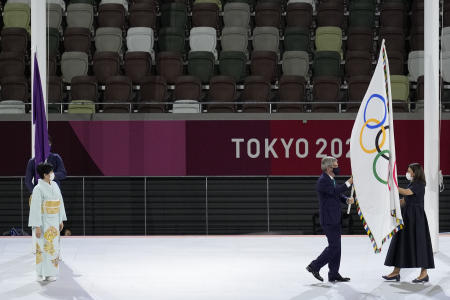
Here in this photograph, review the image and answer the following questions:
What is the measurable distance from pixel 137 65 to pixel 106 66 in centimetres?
56

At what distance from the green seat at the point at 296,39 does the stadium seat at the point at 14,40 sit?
489cm

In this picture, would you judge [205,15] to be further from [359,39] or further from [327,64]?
[359,39]

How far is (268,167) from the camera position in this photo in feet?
41.8

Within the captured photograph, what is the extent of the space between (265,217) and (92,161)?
3.10 meters

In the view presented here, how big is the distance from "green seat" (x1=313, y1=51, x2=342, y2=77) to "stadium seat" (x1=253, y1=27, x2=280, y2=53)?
40.6 inches

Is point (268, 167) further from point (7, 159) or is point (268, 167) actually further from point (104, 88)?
point (7, 159)

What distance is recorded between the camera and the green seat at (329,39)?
14469mm

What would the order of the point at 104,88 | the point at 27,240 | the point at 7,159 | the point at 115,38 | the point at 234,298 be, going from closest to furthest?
the point at 234,298 < the point at 27,240 < the point at 7,159 < the point at 104,88 < the point at 115,38

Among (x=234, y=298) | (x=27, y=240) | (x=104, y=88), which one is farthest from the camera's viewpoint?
(x=104, y=88)

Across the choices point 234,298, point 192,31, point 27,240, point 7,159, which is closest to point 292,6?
point 192,31

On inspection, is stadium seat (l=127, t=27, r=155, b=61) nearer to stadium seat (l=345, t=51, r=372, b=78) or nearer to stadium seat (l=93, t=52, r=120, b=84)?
stadium seat (l=93, t=52, r=120, b=84)

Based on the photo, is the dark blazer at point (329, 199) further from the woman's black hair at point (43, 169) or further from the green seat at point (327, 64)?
the green seat at point (327, 64)

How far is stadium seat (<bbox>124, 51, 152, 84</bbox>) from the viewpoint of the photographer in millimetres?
13883

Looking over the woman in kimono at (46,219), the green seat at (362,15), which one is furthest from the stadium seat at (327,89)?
the woman in kimono at (46,219)
